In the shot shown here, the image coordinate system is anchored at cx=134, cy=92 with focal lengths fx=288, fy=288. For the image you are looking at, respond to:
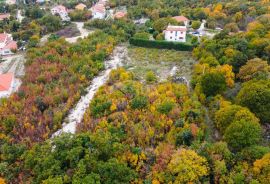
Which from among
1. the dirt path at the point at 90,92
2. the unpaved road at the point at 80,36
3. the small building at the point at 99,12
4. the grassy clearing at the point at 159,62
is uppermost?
the small building at the point at 99,12

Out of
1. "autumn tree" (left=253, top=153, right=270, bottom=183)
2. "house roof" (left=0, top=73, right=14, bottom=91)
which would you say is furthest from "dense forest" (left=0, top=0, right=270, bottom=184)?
"house roof" (left=0, top=73, right=14, bottom=91)

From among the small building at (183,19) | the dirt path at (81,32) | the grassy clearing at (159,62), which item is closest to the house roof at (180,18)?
the small building at (183,19)

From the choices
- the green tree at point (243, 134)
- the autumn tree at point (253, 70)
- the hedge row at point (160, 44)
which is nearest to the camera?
the green tree at point (243, 134)

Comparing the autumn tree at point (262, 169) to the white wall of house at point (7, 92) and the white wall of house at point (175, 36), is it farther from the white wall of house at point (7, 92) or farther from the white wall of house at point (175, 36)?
the white wall of house at point (175, 36)

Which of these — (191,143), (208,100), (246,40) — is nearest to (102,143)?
(191,143)

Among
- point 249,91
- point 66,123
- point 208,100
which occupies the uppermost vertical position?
point 249,91

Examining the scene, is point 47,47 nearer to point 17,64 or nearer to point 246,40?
point 17,64
